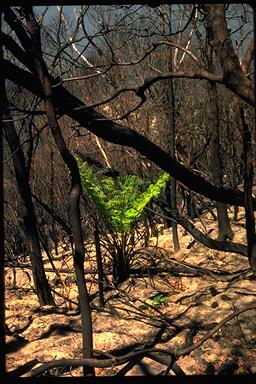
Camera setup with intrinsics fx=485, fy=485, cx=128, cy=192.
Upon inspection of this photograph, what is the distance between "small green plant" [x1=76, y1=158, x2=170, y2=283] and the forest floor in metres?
0.32

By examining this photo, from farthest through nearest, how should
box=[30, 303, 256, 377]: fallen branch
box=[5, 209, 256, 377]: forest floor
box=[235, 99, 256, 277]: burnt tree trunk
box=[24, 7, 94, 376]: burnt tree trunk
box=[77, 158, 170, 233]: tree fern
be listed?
1. box=[77, 158, 170, 233]: tree fern
2. box=[5, 209, 256, 377]: forest floor
3. box=[235, 99, 256, 277]: burnt tree trunk
4. box=[24, 7, 94, 376]: burnt tree trunk
5. box=[30, 303, 256, 377]: fallen branch

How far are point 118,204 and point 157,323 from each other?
2.09 m

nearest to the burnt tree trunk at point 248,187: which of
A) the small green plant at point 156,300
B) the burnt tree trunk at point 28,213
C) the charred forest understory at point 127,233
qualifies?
the charred forest understory at point 127,233

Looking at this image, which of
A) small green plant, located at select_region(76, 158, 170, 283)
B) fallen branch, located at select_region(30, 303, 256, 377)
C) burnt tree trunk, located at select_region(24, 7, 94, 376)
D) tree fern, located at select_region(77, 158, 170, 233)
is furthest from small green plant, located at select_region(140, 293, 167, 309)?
burnt tree trunk, located at select_region(24, 7, 94, 376)

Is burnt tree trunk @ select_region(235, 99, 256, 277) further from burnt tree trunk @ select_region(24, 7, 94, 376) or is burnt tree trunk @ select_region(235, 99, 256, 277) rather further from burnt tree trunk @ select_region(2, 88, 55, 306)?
burnt tree trunk @ select_region(2, 88, 55, 306)

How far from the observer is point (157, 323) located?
4.84 m

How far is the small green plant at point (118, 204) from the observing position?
21.1 ft

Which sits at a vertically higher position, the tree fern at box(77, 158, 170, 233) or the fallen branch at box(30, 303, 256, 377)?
the tree fern at box(77, 158, 170, 233)

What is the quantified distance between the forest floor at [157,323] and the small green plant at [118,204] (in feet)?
1.04

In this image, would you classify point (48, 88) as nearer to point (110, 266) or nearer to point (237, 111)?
point (237, 111)

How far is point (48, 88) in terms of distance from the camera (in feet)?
8.53

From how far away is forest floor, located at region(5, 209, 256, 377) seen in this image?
3902 millimetres

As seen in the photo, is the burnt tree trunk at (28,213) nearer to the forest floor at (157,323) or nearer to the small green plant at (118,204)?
the forest floor at (157,323)

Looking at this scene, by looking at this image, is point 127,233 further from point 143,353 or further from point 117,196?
point 143,353
